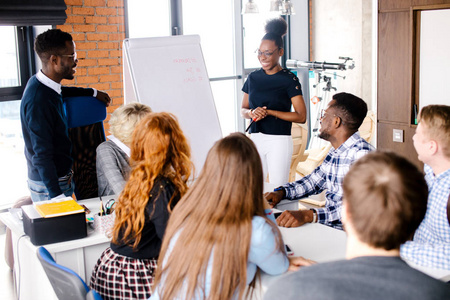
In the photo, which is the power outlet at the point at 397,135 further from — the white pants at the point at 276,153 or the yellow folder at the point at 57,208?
the yellow folder at the point at 57,208

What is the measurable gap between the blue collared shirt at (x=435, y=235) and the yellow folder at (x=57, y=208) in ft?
4.73

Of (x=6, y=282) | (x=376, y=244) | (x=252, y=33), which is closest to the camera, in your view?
(x=376, y=244)

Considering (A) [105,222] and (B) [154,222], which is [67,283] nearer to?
(B) [154,222]

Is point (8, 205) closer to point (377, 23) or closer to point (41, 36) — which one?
point (41, 36)

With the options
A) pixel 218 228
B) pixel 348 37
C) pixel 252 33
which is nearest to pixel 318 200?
pixel 348 37

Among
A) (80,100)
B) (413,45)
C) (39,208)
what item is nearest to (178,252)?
(39,208)

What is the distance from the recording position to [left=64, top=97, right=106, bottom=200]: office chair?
137 inches

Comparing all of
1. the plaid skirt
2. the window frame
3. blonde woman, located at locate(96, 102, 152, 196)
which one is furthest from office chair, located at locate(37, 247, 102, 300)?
the window frame

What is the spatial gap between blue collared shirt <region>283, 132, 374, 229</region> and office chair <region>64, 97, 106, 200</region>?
133 centimetres

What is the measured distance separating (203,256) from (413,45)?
343cm

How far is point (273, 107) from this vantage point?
4.19 meters

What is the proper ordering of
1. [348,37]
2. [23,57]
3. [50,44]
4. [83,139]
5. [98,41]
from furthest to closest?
1. [348,37]
2. [98,41]
3. [23,57]
4. [83,139]
5. [50,44]

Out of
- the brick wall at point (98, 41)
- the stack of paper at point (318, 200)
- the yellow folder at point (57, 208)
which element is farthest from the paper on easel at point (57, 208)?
the stack of paper at point (318, 200)

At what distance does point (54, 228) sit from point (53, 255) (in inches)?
4.8
